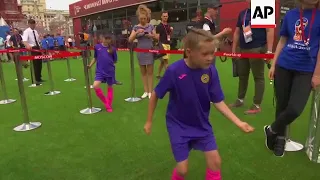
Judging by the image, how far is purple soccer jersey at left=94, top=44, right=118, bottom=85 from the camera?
556cm

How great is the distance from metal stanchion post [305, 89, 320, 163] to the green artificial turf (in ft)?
0.29

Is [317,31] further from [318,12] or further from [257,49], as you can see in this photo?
[257,49]

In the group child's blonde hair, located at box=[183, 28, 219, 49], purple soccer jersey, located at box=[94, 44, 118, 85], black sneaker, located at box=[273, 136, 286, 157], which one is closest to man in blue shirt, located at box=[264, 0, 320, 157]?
black sneaker, located at box=[273, 136, 286, 157]

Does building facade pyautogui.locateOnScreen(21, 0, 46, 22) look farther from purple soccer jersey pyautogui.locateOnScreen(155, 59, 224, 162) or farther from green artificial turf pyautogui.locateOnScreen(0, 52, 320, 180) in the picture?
purple soccer jersey pyautogui.locateOnScreen(155, 59, 224, 162)

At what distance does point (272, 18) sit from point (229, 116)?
2.71 m

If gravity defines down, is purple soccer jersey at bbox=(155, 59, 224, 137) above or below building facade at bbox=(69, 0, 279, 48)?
below

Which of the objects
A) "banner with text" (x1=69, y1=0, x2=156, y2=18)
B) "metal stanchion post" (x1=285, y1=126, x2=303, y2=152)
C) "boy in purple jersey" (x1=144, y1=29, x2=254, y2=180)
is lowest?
"metal stanchion post" (x1=285, y1=126, x2=303, y2=152)

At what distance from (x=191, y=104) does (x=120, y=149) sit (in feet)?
5.97

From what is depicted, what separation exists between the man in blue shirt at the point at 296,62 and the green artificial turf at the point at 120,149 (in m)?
0.44

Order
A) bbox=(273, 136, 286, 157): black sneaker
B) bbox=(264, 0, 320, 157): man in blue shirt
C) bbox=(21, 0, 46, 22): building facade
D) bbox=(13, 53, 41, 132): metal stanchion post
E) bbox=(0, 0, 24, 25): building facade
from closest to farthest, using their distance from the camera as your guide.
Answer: bbox=(264, 0, 320, 157): man in blue shirt < bbox=(273, 136, 286, 157): black sneaker < bbox=(13, 53, 41, 132): metal stanchion post < bbox=(0, 0, 24, 25): building facade < bbox=(21, 0, 46, 22): building facade

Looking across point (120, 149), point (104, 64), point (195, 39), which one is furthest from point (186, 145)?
point (104, 64)

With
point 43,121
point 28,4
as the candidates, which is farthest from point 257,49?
point 28,4

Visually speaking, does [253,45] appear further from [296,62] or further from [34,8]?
[34,8]

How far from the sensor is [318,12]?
2.92 m
